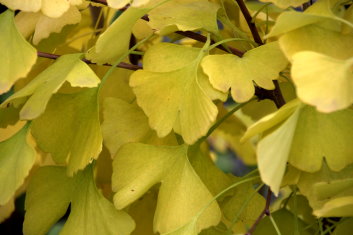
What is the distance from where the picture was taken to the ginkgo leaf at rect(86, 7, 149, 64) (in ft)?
1.76

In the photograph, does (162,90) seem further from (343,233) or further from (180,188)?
(343,233)

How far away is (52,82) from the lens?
0.54 meters

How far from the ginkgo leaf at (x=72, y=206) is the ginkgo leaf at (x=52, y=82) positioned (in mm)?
101

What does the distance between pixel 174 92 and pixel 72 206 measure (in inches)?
6.2

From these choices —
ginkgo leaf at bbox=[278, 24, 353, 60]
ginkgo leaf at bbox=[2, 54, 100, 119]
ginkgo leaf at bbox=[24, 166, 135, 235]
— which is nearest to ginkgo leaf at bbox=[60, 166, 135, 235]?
ginkgo leaf at bbox=[24, 166, 135, 235]

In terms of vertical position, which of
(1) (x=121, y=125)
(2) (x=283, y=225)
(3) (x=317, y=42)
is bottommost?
(2) (x=283, y=225)

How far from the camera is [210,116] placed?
20.1 inches

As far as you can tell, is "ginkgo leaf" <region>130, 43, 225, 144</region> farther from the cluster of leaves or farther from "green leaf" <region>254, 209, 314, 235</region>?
"green leaf" <region>254, 209, 314, 235</region>

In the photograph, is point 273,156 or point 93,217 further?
point 93,217

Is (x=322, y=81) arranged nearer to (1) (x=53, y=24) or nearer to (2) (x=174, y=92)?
(2) (x=174, y=92)

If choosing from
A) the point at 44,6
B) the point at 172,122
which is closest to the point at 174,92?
the point at 172,122

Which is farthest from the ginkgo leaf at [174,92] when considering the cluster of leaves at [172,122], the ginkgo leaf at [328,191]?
the ginkgo leaf at [328,191]

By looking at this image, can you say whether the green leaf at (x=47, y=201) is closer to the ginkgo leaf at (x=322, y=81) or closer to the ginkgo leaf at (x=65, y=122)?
the ginkgo leaf at (x=65, y=122)

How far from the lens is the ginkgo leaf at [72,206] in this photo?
1.93ft
